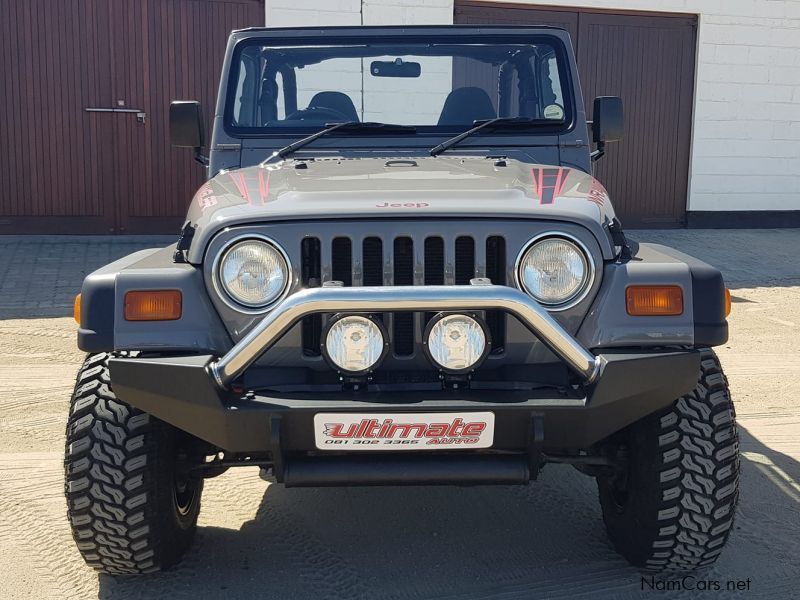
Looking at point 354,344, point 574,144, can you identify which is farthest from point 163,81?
point 354,344

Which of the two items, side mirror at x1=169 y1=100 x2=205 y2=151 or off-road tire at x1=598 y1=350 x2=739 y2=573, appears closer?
off-road tire at x1=598 y1=350 x2=739 y2=573

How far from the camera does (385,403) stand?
2.36 metres

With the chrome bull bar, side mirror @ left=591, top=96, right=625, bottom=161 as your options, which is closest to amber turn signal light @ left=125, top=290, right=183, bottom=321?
the chrome bull bar

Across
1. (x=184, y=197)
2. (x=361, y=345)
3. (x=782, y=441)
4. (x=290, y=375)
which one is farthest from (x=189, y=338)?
(x=184, y=197)

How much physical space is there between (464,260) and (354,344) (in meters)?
0.41

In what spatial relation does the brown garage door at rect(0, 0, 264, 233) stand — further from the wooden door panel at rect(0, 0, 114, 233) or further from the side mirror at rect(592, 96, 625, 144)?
the side mirror at rect(592, 96, 625, 144)

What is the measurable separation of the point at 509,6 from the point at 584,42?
1.08m

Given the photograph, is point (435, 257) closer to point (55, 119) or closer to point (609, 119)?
point (609, 119)

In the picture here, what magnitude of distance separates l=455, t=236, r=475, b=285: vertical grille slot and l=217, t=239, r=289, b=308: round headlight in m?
0.48

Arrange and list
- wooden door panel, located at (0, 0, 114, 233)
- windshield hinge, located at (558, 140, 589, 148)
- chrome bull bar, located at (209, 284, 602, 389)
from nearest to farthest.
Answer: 1. chrome bull bar, located at (209, 284, 602, 389)
2. windshield hinge, located at (558, 140, 589, 148)
3. wooden door panel, located at (0, 0, 114, 233)

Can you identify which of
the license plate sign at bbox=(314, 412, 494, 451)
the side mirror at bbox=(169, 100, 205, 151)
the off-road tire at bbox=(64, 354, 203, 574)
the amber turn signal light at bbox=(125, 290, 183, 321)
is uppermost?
the side mirror at bbox=(169, 100, 205, 151)

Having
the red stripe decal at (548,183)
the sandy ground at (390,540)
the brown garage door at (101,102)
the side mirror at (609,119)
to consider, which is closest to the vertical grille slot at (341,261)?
the red stripe decal at (548,183)

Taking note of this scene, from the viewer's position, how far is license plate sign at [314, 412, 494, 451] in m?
2.37

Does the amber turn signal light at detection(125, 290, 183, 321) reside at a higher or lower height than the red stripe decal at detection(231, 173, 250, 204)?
lower
